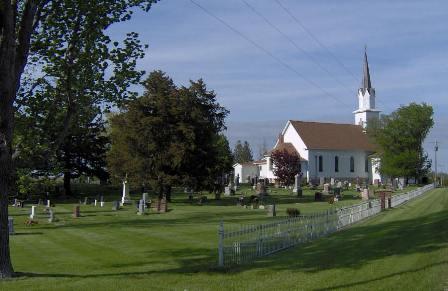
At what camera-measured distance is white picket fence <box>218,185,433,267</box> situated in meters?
13.9

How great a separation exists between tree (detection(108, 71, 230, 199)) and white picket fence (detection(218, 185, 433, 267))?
2069 cm

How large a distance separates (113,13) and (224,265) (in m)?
6.81

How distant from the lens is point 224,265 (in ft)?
43.6

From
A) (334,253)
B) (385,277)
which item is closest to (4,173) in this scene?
(385,277)

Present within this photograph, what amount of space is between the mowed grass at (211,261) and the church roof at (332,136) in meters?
68.1

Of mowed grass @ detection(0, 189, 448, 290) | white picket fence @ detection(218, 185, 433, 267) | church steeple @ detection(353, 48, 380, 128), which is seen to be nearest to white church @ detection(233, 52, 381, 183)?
church steeple @ detection(353, 48, 380, 128)

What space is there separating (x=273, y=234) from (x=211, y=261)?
2.72 metres

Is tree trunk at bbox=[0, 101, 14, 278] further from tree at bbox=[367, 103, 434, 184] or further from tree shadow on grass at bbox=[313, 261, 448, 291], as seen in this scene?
tree at bbox=[367, 103, 434, 184]

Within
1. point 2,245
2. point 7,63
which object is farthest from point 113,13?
point 2,245

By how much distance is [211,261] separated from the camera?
14.4 metres

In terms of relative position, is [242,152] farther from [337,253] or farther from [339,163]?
[337,253]

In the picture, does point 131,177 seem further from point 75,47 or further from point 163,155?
point 75,47

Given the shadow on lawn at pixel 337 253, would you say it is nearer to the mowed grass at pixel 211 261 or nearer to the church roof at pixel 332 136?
the mowed grass at pixel 211 261

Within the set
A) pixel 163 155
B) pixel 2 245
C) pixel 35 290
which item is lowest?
pixel 35 290
